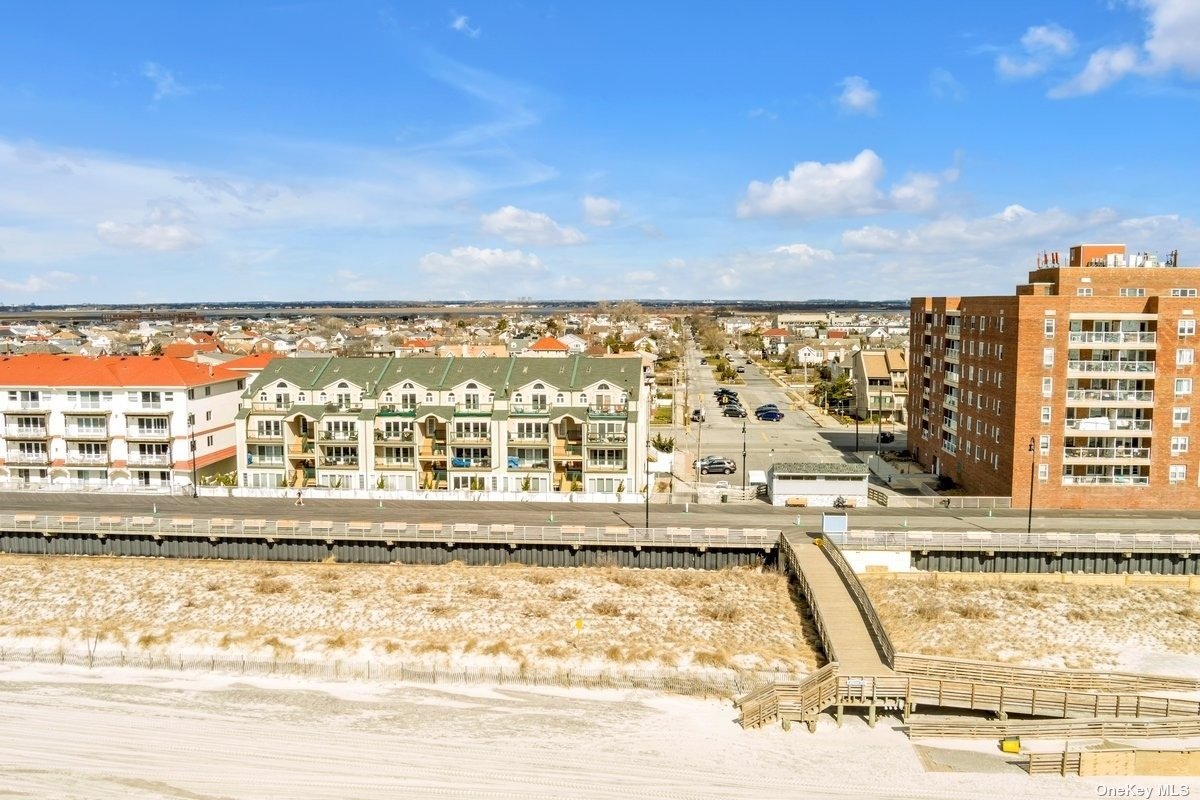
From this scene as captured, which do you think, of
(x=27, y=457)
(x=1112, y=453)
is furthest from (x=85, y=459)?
(x=1112, y=453)

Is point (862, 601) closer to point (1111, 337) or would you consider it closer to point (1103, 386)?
point (1103, 386)

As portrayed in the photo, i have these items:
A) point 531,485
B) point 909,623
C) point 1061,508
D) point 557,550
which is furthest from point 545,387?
point 1061,508

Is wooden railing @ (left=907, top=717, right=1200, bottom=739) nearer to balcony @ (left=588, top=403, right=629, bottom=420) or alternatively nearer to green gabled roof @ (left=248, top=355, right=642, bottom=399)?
balcony @ (left=588, top=403, right=629, bottom=420)

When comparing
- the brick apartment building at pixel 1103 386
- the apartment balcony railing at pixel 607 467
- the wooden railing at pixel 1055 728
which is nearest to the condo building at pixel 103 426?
the apartment balcony railing at pixel 607 467

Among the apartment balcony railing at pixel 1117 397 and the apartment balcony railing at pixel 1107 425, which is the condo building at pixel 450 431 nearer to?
the apartment balcony railing at pixel 1107 425

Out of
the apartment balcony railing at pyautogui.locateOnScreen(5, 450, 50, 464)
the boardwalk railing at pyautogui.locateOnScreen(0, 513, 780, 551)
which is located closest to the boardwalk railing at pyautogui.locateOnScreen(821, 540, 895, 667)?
the boardwalk railing at pyautogui.locateOnScreen(0, 513, 780, 551)
